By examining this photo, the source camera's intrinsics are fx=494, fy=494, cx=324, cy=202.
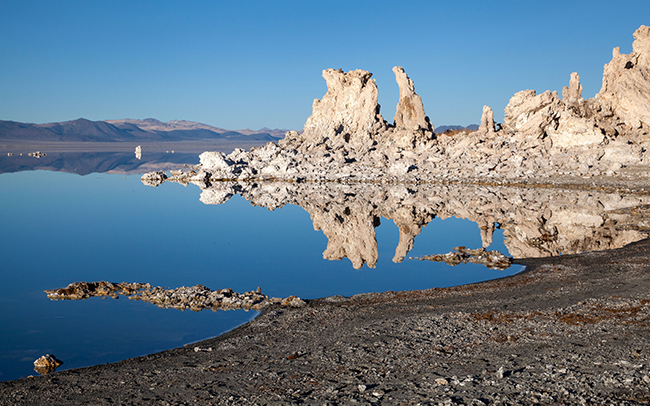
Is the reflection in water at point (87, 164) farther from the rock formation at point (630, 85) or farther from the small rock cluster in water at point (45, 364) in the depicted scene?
the small rock cluster in water at point (45, 364)

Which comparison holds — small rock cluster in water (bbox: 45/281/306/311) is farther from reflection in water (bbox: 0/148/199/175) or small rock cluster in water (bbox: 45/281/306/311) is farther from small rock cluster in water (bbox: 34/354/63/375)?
reflection in water (bbox: 0/148/199/175)

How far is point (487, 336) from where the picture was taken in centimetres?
835

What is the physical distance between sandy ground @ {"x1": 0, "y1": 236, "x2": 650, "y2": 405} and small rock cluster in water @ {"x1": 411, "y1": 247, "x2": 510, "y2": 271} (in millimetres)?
3185

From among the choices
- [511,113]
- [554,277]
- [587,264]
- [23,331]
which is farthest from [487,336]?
[511,113]

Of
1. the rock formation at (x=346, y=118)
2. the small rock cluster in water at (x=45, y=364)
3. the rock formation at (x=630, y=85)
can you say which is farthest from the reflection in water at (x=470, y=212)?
the rock formation at (x=630, y=85)

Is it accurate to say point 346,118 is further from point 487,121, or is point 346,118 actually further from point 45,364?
point 45,364

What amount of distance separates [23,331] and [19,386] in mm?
2663

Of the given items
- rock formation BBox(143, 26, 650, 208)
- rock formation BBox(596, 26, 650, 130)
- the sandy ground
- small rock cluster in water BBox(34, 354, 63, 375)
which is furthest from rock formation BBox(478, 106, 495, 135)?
small rock cluster in water BBox(34, 354, 63, 375)

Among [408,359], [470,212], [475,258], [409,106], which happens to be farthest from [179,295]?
[409,106]

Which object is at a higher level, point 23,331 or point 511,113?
point 511,113

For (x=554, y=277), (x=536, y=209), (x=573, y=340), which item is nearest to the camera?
(x=573, y=340)

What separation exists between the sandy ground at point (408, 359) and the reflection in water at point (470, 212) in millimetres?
4964

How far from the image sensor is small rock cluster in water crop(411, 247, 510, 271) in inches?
566

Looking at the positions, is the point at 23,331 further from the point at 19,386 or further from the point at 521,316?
the point at 521,316
